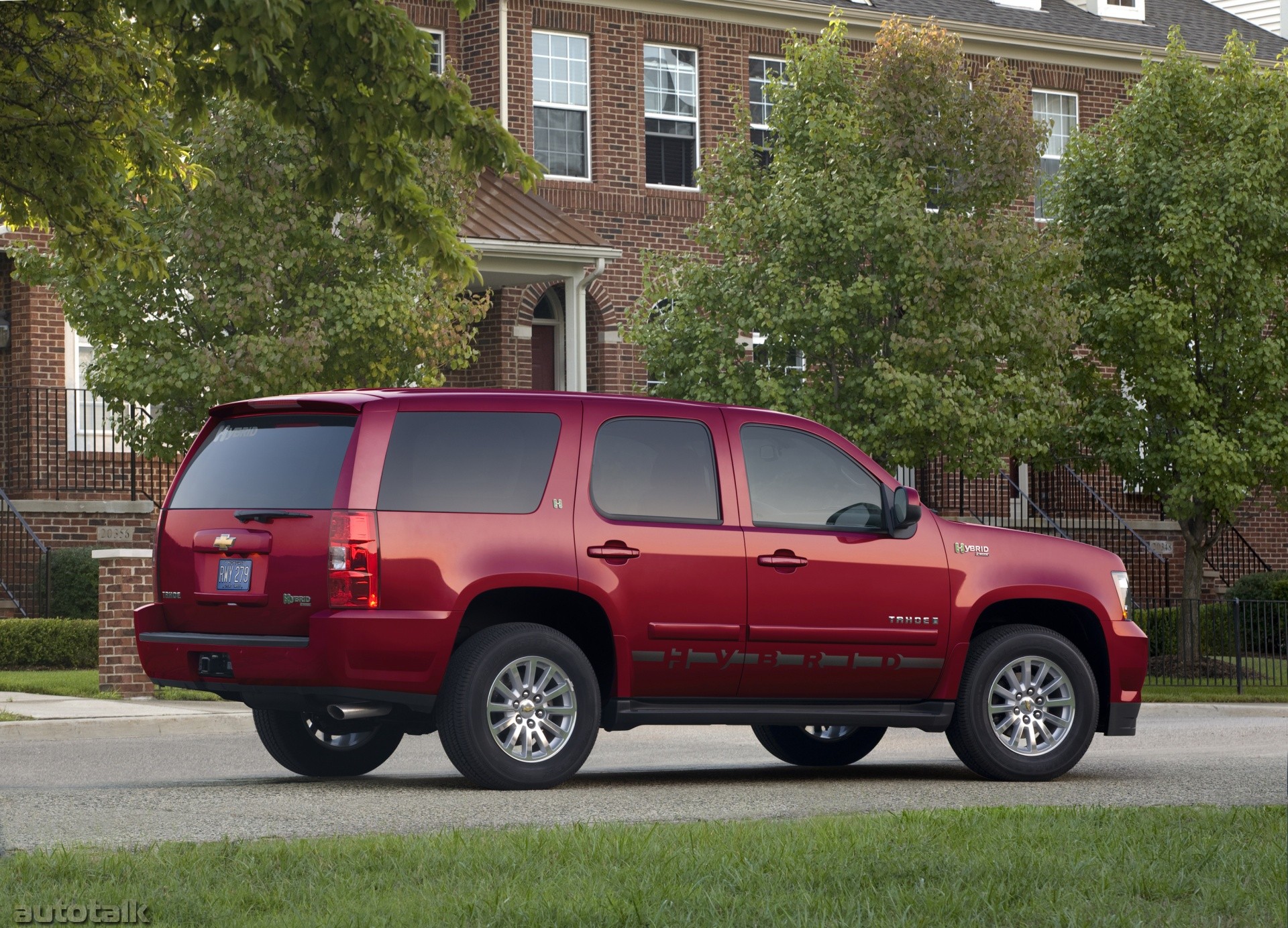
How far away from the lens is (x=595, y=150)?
28.0 metres

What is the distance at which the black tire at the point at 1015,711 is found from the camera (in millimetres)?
10445

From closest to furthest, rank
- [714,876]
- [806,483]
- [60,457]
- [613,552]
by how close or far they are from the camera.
Result: [714,876], [613,552], [806,483], [60,457]

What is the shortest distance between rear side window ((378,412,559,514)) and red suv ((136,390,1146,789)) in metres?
0.01

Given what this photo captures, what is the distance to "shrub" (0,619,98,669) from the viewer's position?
1988cm

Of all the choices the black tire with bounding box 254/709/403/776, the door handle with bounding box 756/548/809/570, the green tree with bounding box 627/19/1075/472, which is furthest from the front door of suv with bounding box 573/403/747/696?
the green tree with bounding box 627/19/1075/472

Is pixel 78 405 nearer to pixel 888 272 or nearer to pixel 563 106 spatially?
pixel 563 106

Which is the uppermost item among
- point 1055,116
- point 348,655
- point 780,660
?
point 1055,116

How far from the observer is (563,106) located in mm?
27891

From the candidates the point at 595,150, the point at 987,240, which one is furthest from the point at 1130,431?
the point at 595,150

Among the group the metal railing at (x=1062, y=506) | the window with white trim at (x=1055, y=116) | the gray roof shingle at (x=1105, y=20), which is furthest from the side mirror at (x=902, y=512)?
the window with white trim at (x=1055, y=116)

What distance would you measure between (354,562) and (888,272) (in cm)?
1278

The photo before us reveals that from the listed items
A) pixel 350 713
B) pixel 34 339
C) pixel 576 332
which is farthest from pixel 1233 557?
pixel 350 713

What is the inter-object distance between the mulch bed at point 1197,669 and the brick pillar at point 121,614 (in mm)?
12572

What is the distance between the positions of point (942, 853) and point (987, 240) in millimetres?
14463
